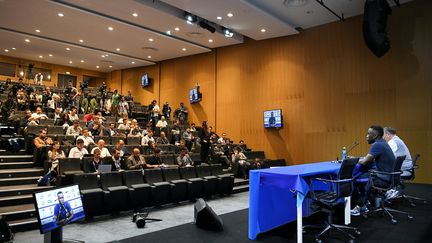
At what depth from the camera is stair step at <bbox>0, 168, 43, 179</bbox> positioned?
6.18 m

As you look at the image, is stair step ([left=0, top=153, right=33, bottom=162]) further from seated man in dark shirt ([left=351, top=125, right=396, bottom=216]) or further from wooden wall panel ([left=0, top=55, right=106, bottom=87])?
wooden wall panel ([left=0, top=55, right=106, bottom=87])

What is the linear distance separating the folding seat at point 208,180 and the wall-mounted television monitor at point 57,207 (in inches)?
145

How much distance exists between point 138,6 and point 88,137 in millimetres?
3936

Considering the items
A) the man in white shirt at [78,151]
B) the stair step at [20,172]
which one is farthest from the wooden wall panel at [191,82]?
the stair step at [20,172]

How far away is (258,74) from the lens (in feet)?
39.7

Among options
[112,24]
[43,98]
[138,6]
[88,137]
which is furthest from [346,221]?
[43,98]

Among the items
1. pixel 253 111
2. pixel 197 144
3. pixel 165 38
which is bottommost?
pixel 197 144

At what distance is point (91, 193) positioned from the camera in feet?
16.9

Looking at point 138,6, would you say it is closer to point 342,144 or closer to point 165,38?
point 165,38

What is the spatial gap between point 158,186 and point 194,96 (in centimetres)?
810

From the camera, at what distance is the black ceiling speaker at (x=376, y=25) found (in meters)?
7.73

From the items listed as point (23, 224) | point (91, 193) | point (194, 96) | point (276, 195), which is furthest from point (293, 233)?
point (194, 96)

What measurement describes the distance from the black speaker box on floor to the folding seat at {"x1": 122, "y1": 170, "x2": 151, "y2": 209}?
1.51m

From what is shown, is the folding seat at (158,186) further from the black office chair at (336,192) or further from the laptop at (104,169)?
the black office chair at (336,192)
